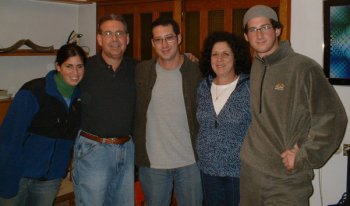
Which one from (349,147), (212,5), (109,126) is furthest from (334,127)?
(212,5)

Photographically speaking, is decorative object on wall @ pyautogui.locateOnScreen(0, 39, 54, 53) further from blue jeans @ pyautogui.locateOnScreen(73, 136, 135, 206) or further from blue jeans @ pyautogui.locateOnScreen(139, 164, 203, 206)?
blue jeans @ pyautogui.locateOnScreen(139, 164, 203, 206)

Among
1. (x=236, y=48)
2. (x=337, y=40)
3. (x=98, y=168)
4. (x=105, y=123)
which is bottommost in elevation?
(x=98, y=168)

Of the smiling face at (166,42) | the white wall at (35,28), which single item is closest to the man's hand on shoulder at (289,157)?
the smiling face at (166,42)

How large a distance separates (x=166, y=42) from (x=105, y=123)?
0.56 meters

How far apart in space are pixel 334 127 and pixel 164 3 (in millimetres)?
2257

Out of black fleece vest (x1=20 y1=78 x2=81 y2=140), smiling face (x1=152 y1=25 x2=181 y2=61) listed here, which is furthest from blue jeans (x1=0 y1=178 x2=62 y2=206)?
smiling face (x1=152 y1=25 x2=181 y2=61)

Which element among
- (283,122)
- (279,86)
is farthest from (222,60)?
(283,122)

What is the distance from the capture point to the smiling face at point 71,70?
206 centimetres

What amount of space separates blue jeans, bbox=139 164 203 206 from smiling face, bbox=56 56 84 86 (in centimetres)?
64

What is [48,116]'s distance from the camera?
2027mm

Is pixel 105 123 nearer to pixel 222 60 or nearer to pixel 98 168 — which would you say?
pixel 98 168

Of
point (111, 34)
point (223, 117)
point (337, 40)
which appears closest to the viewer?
point (223, 117)

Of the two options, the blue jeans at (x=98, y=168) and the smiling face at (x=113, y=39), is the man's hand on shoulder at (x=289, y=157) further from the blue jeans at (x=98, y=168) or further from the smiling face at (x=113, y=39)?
the smiling face at (x=113, y=39)

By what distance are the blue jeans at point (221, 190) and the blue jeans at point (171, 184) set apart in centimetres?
12
